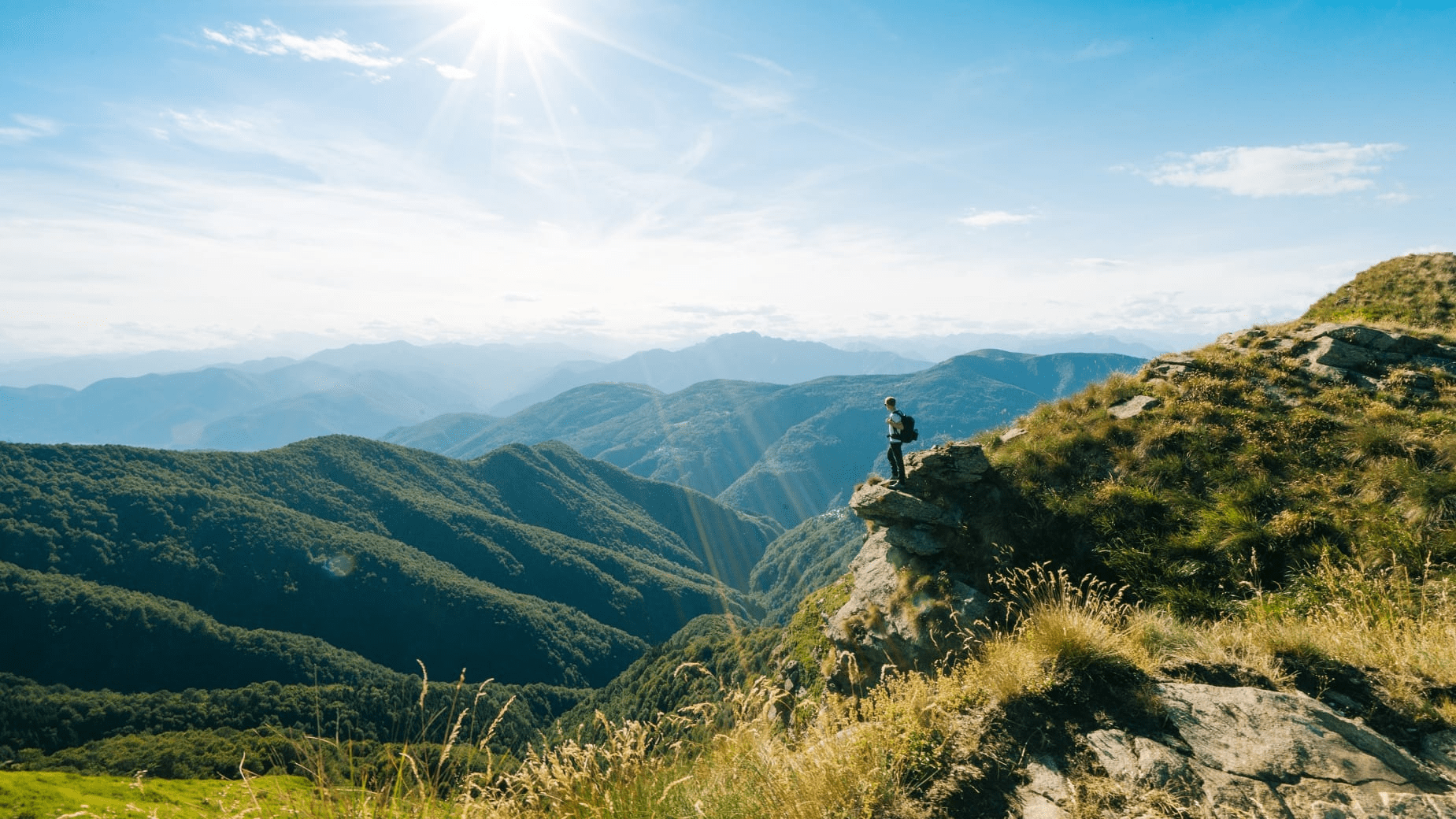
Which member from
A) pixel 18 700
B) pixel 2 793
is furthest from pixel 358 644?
pixel 2 793

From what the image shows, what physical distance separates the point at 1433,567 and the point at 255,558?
23424 centimetres

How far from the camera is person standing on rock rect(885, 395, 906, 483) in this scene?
13.2 m

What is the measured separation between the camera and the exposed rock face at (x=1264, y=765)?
13.7ft

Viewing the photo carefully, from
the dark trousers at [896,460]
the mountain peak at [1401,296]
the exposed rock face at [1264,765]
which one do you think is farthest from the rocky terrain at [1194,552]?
the mountain peak at [1401,296]

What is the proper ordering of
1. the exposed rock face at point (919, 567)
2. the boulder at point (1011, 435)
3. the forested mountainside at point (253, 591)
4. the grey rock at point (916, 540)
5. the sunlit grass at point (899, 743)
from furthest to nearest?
1. the forested mountainside at point (253, 591)
2. the boulder at point (1011, 435)
3. the grey rock at point (916, 540)
4. the exposed rock face at point (919, 567)
5. the sunlit grass at point (899, 743)

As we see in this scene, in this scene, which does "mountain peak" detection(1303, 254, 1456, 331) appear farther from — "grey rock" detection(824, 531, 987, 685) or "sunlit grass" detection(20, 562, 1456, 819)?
"sunlit grass" detection(20, 562, 1456, 819)

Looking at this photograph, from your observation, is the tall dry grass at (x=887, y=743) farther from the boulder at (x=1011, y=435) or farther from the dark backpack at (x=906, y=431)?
the boulder at (x=1011, y=435)

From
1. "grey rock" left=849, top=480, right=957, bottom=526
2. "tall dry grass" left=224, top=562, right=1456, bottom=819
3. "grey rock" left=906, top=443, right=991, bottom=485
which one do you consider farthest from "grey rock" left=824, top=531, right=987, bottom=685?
"tall dry grass" left=224, top=562, right=1456, bottom=819

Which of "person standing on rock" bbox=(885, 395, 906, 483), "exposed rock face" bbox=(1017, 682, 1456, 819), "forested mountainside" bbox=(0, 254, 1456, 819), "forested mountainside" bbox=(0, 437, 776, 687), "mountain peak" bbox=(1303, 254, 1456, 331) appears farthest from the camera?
"forested mountainside" bbox=(0, 437, 776, 687)

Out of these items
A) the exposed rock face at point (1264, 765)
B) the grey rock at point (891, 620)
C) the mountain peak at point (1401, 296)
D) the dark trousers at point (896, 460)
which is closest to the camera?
the exposed rock face at point (1264, 765)

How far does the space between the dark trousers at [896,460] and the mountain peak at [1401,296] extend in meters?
14.3

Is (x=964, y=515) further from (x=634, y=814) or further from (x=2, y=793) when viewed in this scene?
(x=2, y=793)

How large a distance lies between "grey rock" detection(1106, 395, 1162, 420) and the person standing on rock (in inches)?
235

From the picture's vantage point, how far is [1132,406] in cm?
1510
